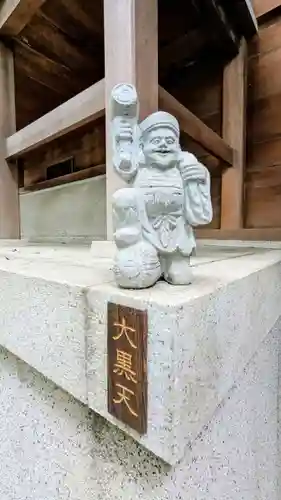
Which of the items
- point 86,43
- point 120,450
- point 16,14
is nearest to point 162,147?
point 120,450

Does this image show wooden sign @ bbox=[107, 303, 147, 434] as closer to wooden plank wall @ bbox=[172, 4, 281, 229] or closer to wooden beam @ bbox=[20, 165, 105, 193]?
wooden plank wall @ bbox=[172, 4, 281, 229]

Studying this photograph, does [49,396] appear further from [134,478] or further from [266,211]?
[266,211]

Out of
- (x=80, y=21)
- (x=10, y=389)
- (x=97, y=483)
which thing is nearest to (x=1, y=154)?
(x=80, y=21)

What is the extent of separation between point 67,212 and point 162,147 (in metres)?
1.46

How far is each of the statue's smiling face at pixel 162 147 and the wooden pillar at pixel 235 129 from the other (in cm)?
103

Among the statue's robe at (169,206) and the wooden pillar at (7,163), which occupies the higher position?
the wooden pillar at (7,163)

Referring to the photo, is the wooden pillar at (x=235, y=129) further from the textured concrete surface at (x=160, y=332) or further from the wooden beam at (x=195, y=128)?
the textured concrete surface at (x=160, y=332)

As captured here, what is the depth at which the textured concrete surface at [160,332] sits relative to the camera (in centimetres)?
33

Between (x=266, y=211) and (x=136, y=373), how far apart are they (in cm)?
121

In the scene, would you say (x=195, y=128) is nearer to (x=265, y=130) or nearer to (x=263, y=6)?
(x=265, y=130)

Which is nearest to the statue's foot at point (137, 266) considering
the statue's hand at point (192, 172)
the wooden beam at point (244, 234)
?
the statue's hand at point (192, 172)

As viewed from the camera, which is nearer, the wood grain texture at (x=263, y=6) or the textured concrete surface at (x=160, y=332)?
the textured concrete surface at (x=160, y=332)

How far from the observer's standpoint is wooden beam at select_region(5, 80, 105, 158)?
89 centimetres

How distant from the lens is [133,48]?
2.39 ft
